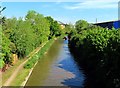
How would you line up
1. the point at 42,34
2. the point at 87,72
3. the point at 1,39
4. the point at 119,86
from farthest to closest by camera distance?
the point at 42,34 < the point at 87,72 < the point at 1,39 < the point at 119,86

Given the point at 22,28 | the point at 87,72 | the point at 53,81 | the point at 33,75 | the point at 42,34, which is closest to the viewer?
the point at 53,81

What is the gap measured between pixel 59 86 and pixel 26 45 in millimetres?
20696

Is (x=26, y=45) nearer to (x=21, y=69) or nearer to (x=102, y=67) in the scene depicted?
(x=21, y=69)

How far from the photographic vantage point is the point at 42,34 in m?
79.4

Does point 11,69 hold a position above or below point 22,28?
below

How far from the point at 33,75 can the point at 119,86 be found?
17679mm

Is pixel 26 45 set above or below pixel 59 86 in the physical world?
above

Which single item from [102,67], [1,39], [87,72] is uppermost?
[1,39]

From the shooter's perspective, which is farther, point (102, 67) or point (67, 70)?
point (67, 70)

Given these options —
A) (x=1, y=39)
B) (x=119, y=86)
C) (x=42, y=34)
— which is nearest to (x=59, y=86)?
(x=1, y=39)

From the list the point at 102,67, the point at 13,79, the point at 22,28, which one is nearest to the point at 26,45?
the point at 22,28

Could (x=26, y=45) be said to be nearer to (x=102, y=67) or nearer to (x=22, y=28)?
(x=22, y=28)

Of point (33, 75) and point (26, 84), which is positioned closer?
point (26, 84)

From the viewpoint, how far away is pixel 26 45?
49.6 metres
